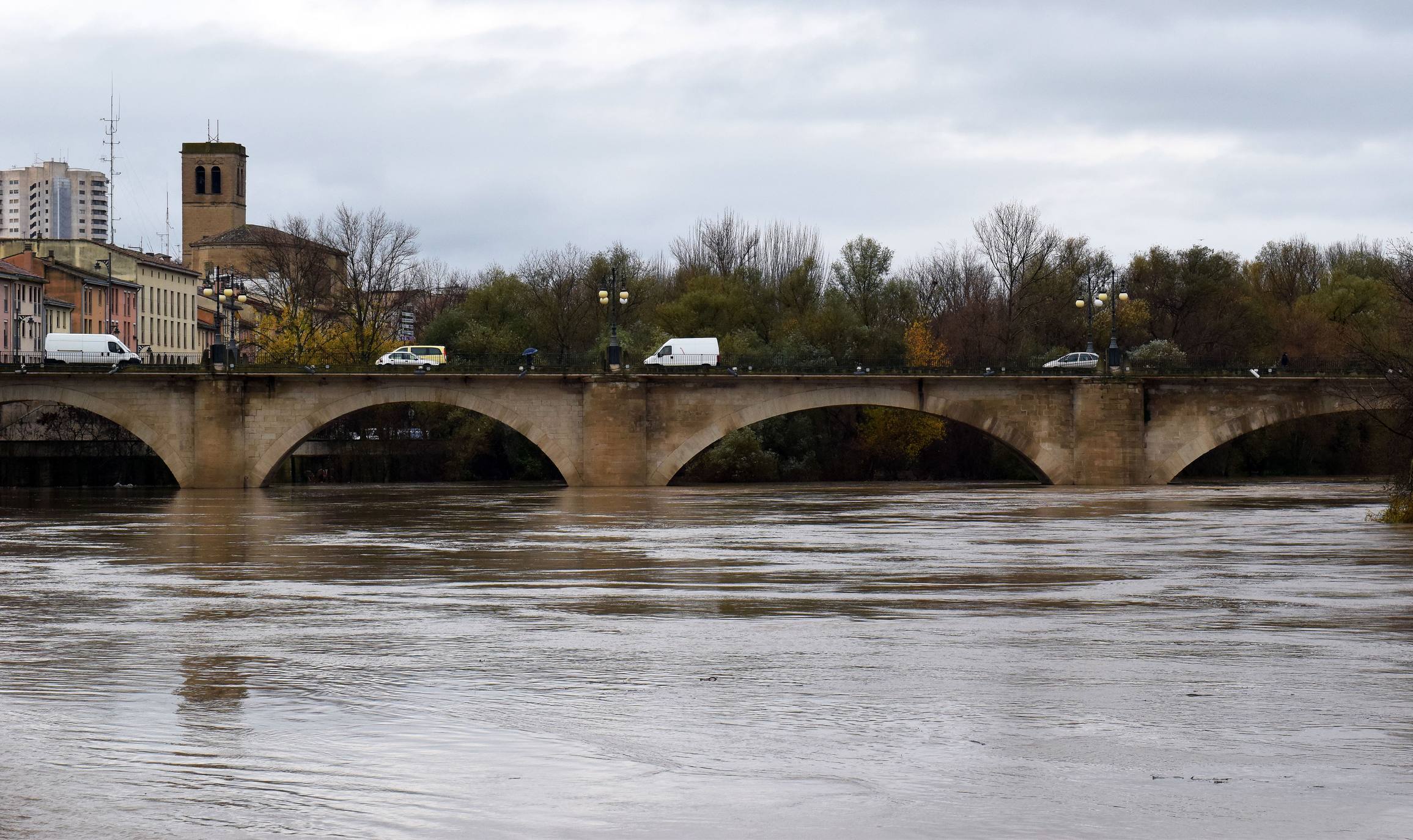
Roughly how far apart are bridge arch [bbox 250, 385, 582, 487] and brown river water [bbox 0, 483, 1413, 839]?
117 ft

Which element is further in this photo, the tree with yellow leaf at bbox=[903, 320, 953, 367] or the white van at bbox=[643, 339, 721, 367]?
the tree with yellow leaf at bbox=[903, 320, 953, 367]

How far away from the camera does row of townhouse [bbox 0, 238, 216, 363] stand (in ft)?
329

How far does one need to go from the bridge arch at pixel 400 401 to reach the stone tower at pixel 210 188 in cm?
8758

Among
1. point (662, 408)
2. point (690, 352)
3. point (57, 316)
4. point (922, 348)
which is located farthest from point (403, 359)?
point (57, 316)

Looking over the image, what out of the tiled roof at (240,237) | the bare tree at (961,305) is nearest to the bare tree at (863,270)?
the bare tree at (961,305)

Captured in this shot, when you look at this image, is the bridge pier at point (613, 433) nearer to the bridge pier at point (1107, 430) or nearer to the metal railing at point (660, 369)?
the metal railing at point (660, 369)

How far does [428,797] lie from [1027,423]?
58155mm

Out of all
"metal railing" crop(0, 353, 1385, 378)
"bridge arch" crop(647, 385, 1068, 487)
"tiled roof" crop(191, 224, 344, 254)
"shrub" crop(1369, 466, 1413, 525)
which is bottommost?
"shrub" crop(1369, 466, 1413, 525)

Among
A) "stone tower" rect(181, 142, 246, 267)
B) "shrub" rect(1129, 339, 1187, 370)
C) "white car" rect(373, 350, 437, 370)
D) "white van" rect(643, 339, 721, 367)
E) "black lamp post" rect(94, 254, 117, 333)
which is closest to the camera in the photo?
"white car" rect(373, 350, 437, 370)

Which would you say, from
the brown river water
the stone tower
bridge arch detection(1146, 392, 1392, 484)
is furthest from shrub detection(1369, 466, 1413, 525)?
the stone tower

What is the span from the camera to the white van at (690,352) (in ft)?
226

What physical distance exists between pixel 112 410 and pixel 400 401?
9.59 meters

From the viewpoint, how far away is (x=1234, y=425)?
6600cm

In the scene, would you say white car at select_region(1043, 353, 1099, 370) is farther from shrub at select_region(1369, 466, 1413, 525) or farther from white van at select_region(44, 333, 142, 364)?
white van at select_region(44, 333, 142, 364)
